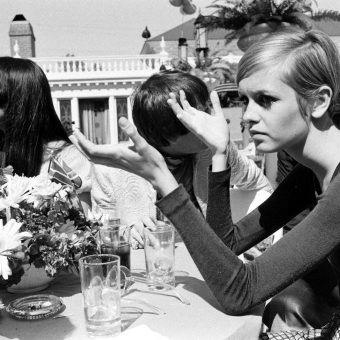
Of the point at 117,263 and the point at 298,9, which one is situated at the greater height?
the point at 298,9

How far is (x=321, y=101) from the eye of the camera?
1.24m

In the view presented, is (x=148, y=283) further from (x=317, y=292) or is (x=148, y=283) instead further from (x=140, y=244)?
(x=317, y=292)

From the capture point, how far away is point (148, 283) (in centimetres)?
134

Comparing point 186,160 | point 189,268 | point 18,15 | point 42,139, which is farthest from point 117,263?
point 18,15

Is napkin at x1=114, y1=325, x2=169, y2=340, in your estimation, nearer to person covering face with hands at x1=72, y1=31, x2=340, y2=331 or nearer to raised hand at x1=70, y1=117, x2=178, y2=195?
person covering face with hands at x1=72, y1=31, x2=340, y2=331

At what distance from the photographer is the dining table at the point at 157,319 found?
40.6 inches

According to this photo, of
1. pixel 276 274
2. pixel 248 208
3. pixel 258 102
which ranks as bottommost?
pixel 248 208

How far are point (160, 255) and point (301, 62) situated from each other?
668 millimetres

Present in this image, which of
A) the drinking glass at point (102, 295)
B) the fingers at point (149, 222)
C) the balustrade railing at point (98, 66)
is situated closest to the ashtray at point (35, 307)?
the drinking glass at point (102, 295)

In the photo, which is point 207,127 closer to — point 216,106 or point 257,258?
point 216,106

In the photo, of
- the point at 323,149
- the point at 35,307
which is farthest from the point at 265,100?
the point at 35,307

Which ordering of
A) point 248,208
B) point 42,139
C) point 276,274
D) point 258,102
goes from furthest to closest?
point 42,139, point 248,208, point 258,102, point 276,274

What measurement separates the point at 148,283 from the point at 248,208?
3.26ft

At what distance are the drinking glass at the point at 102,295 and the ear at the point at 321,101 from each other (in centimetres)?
65
